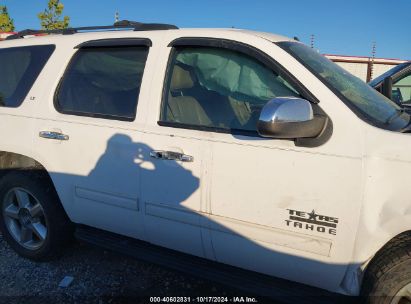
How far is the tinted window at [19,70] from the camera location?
134 inches

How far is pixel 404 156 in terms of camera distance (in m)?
2.03

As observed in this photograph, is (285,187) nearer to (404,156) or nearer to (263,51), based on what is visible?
(404,156)

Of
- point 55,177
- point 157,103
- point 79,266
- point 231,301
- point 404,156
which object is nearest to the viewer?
point 404,156

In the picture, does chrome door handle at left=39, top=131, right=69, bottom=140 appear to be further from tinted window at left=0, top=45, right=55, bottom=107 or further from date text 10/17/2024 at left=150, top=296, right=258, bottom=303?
date text 10/17/2024 at left=150, top=296, right=258, bottom=303

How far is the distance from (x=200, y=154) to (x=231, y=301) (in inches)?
48.3

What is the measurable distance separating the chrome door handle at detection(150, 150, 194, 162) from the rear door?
0.45 feet

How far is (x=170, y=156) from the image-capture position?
262 cm

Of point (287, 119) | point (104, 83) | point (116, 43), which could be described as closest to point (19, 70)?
point (104, 83)

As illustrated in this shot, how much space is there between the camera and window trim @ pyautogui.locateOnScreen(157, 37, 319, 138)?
2388mm

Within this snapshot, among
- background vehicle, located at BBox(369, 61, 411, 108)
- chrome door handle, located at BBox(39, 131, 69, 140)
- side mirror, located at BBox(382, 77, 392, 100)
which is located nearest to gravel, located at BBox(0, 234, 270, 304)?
chrome door handle, located at BBox(39, 131, 69, 140)

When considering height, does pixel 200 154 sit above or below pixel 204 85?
below

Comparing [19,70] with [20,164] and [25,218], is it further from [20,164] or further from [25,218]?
[25,218]

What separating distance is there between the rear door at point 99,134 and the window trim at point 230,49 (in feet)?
0.68

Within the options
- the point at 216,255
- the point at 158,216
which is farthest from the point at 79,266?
the point at 216,255
